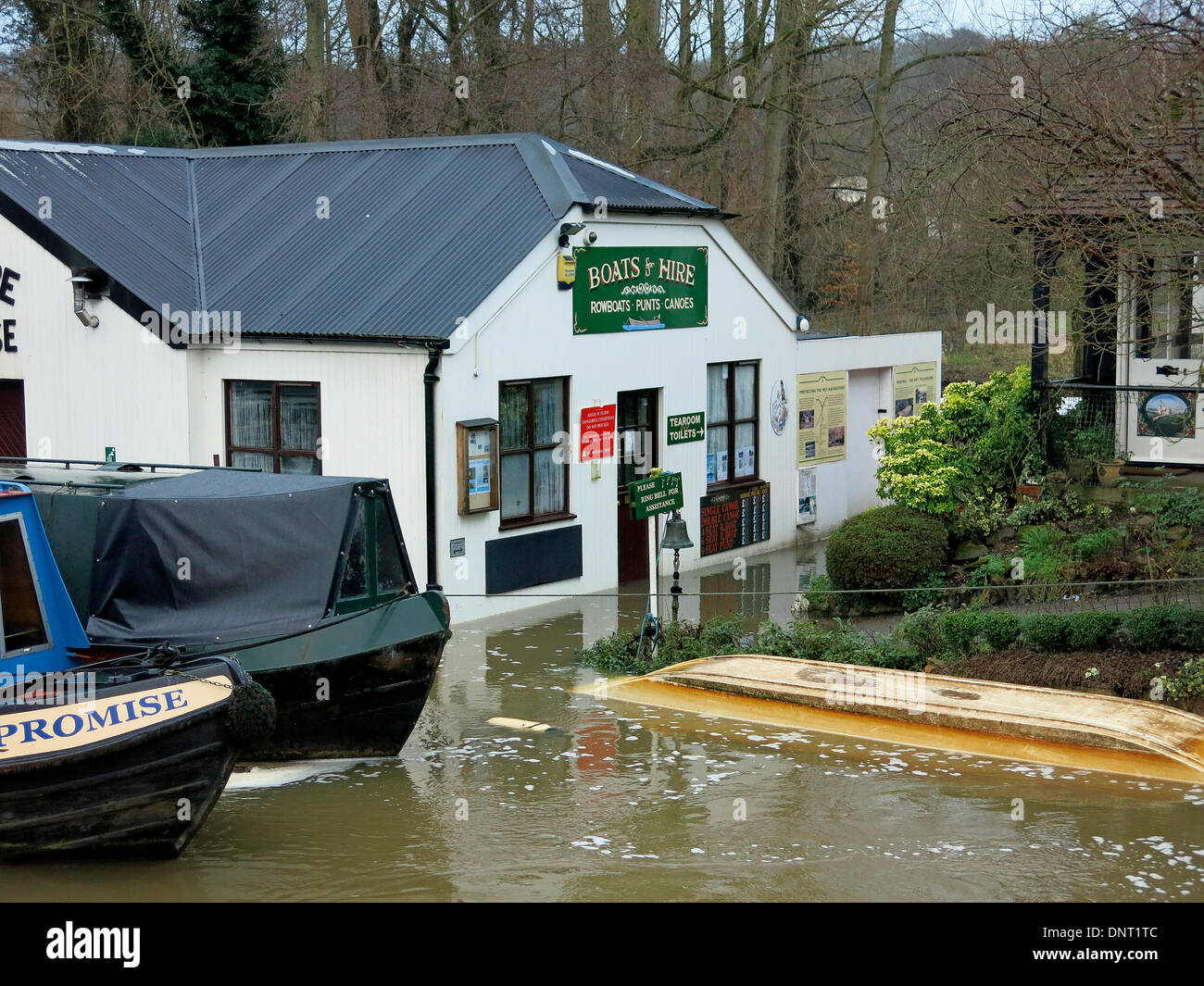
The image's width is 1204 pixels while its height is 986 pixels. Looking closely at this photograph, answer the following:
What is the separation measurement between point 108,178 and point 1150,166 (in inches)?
575

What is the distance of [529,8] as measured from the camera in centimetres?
3092

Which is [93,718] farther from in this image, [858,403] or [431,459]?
[858,403]

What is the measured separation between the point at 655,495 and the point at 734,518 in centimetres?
666

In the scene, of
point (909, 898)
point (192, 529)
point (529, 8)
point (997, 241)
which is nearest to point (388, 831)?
point (192, 529)

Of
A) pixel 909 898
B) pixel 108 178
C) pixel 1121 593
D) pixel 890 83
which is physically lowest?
pixel 909 898

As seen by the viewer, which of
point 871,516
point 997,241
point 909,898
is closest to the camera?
point 909,898

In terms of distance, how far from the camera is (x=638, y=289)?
19.2 meters

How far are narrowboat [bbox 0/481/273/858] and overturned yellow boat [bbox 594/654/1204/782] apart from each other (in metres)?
5.08

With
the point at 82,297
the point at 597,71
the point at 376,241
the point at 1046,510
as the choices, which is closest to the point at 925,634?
the point at 1046,510

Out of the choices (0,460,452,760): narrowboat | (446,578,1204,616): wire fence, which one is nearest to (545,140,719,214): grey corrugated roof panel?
(446,578,1204,616): wire fence

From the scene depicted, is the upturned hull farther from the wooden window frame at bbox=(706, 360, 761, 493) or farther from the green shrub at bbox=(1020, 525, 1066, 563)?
the wooden window frame at bbox=(706, 360, 761, 493)

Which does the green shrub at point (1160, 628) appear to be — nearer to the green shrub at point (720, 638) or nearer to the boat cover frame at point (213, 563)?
the green shrub at point (720, 638)

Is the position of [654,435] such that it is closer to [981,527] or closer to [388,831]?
[981,527]

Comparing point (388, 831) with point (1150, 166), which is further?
point (1150, 166)
